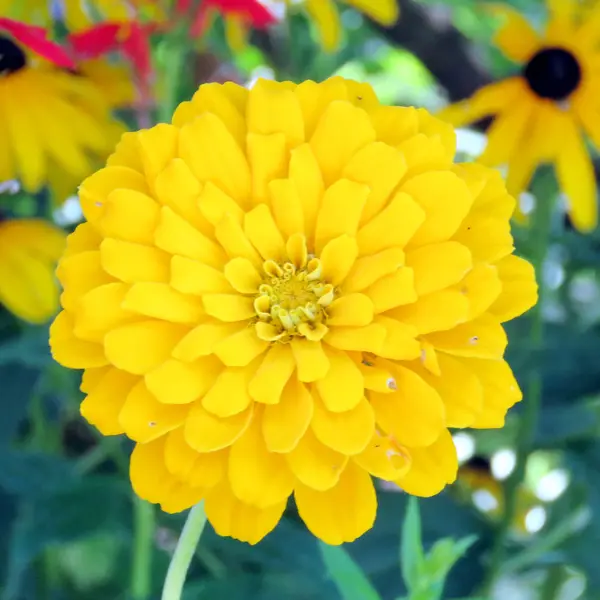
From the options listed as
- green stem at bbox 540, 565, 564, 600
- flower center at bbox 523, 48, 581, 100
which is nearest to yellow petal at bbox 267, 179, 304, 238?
flower center at bbox 523, 48, 581, 100

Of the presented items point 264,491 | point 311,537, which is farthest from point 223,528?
point 311,537

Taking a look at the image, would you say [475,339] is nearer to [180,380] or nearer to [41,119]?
[180,380]

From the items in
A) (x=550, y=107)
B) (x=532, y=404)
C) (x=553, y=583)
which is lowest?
(x=553, y=583)

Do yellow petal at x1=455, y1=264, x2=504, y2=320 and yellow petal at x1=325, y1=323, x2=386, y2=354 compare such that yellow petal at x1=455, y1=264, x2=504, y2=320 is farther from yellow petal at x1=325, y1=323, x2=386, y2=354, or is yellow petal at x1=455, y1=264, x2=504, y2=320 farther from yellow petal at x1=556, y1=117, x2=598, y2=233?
yellow petal at x1=556, y1=117, x2=598, y2=233

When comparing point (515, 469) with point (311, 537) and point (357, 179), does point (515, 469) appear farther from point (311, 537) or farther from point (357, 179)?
point (357, 179)

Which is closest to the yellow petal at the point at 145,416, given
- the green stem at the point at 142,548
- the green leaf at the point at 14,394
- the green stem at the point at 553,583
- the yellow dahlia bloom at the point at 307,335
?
the yellow dahlia bloom at the point at 307,335

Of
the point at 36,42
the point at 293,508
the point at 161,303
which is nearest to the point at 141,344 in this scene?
the point at 161,303
